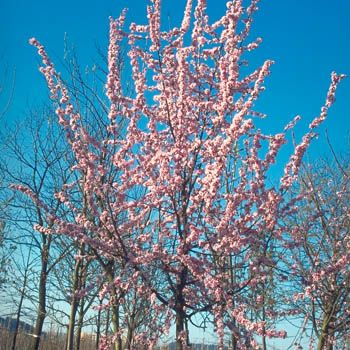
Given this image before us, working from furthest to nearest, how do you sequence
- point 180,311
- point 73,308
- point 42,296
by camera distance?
1. point 42,296
2. point 73,308
3. point 180,311

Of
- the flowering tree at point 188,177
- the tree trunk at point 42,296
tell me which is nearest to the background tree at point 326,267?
the flowering tree at point 188,177

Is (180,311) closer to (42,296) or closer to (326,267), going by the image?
(326,267)

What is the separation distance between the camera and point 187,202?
5430 mm

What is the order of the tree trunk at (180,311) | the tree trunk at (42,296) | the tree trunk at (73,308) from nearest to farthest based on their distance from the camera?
the tree trunk at (180,311) → the tree trunk at (73,308) → the tree trunk at (42,296)

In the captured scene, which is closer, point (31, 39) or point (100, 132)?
point (31, 39)

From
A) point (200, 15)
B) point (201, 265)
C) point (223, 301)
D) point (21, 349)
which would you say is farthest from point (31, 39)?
point (21, 349)

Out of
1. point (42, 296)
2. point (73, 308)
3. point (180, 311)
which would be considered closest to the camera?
point (180, 311)

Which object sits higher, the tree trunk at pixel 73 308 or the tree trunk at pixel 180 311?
the tree trunk at pixel 73 308

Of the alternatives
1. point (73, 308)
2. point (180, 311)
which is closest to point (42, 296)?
point (73, 308)

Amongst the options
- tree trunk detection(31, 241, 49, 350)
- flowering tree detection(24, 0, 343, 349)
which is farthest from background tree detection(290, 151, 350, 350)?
tree trunk detection(31, 241, 49, 350)

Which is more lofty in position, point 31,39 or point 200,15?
point 200,15

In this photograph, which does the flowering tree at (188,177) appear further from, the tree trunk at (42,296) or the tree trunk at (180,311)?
the tree trunk at (42,296)

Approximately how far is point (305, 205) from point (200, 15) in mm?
5362

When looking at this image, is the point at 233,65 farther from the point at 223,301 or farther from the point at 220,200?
the point at 223,301
